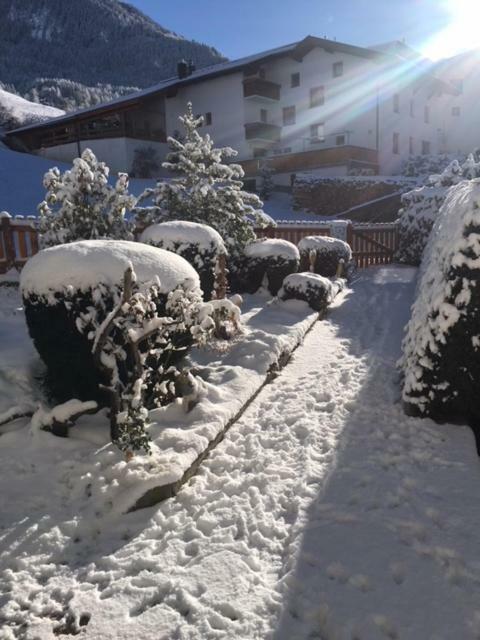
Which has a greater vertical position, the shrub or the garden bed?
the shrub

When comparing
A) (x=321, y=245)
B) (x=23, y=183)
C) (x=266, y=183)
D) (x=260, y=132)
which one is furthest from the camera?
(x=260, y=132)

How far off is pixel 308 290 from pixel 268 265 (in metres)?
1.62

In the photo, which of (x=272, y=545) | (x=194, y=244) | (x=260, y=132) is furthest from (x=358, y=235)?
(x=260, y=132)

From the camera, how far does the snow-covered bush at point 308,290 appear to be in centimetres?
855

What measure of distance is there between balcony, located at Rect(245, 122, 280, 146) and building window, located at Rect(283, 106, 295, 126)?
0.91m

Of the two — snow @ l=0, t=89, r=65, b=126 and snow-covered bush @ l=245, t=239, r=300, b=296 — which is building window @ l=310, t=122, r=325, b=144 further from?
snow-covered bush @ l=245, t=239, r=300, b=296

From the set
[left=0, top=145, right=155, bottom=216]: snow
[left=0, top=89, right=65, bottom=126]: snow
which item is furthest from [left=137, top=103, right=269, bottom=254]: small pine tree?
[left=0, top=89, right=65, bottom=126]: snow

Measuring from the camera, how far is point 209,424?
12.6 feet

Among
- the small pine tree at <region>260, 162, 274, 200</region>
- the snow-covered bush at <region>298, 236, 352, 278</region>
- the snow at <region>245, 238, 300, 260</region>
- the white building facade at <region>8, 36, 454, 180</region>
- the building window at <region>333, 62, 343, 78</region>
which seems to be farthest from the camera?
the building window at <region>333, 62, 343, 78</region>

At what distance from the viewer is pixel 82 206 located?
733 cm

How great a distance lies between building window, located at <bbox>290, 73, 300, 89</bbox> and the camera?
33375 millimetres

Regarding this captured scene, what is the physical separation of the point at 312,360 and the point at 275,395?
1350 millimetres

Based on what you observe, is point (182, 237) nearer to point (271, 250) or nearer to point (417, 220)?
point (271, 250)

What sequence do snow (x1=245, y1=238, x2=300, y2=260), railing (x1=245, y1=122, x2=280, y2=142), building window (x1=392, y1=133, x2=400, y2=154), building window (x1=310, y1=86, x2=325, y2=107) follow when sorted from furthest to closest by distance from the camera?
building window (x1=392, y1=133, x2=400, y2=154) < railing (x1=245, y1=122, x2=280, y2=142) < building window (x1=310, y1=86, x2=325, y2=107) < snow (x1=245, y1=238, x2=300, y2=260)
